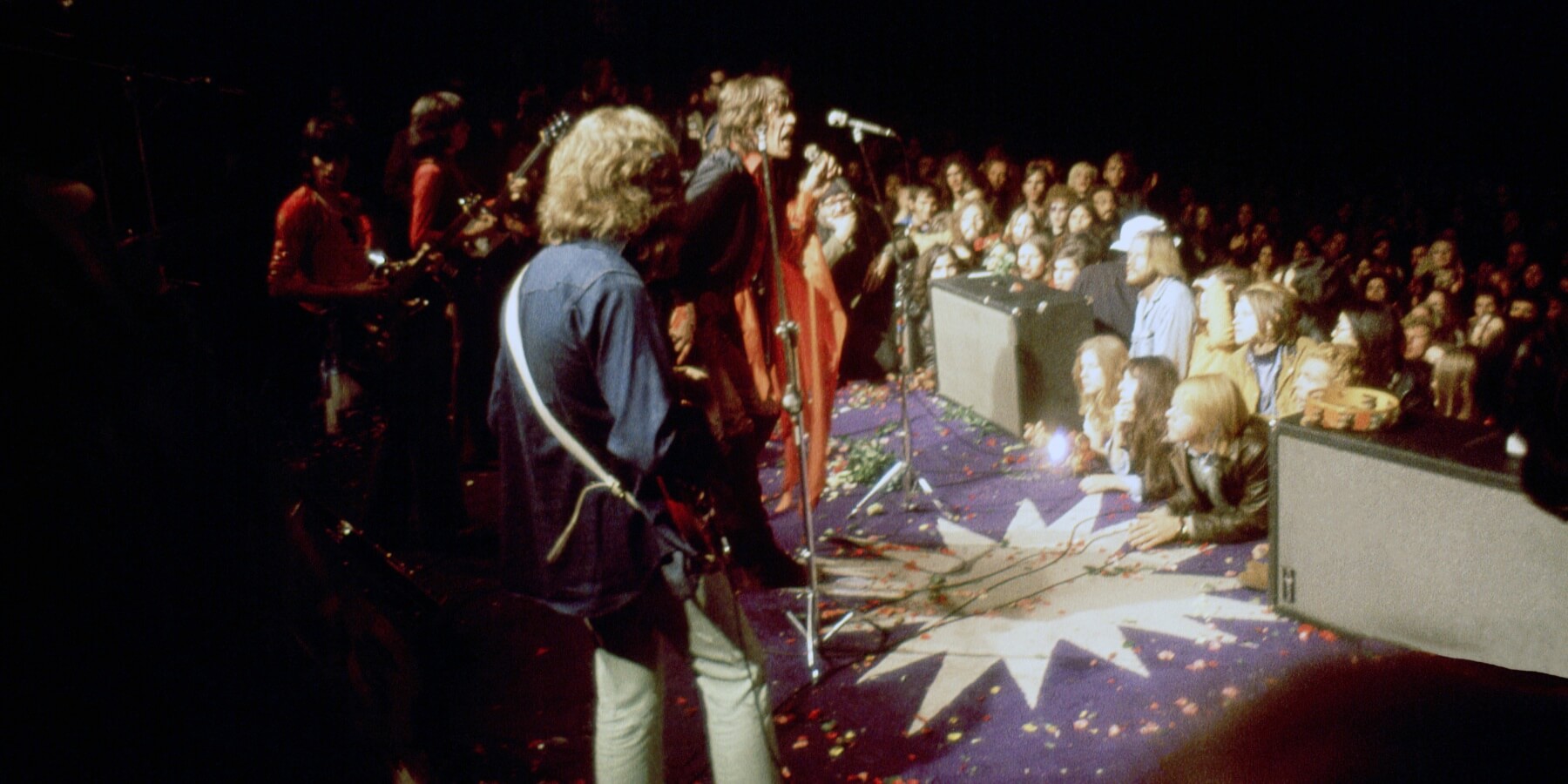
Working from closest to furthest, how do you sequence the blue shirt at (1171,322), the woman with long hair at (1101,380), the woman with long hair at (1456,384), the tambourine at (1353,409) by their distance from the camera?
the tambourine at (1353,409), the woman with long hair at (1456,384), the blue shirt at (1171,322), the woman with long hair at (1101,380)

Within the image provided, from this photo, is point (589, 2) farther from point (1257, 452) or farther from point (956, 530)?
point (1257, 452)

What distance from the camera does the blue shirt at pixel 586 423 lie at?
2090mm

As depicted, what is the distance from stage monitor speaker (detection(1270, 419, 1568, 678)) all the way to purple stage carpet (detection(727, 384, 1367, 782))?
0.23 m

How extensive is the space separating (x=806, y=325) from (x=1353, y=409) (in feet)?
6.68

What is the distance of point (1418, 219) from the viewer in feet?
27.3

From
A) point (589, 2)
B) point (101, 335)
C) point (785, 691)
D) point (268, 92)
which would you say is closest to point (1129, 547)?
point (785, 691)

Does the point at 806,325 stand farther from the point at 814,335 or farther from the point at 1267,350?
the point at 1267,350

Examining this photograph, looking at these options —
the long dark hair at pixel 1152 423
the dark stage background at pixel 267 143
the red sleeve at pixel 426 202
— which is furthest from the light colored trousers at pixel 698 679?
the long dark hair at pixel 1152 423

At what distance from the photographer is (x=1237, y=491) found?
14.9 feet

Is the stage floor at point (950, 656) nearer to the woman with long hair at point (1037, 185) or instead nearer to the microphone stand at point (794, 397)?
the microphone stand at point (794, 397)

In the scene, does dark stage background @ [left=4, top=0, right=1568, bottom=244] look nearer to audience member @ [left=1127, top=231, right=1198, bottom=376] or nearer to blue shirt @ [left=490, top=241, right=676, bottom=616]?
blue shirt @ [left=490, top=241, right=676, bottom=616]

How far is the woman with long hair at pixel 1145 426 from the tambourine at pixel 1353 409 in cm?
134

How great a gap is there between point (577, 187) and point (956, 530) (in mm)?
3184

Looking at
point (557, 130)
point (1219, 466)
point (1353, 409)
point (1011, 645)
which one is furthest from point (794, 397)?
point (1219, 466)
